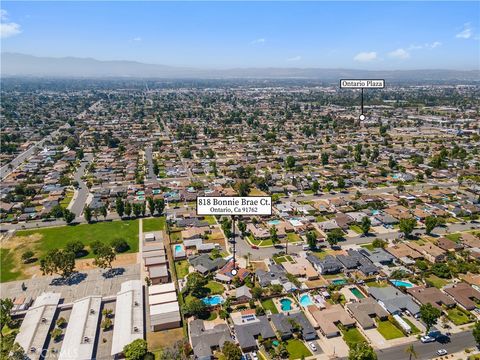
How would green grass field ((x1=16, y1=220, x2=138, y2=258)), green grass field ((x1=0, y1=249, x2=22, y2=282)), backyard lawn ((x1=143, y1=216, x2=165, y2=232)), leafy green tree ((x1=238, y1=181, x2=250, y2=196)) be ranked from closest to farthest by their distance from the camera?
green grass field ((x1=0, y1=249, x2=22, y2=282)) → green grass field ((x1=16, y1=220, x2=138, y2=258)) → backyard lawn ((x1=143, y1=216, x2=165, y2=232)) → leafy green tree ((x1=238, y1=181, x2=250, y2=196))

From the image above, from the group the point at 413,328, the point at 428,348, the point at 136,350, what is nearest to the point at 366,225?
the point at 413,328

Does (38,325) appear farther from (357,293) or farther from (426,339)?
(426,339)

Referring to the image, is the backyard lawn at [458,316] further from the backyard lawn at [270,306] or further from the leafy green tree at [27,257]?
the leafy green tree at [27,257]

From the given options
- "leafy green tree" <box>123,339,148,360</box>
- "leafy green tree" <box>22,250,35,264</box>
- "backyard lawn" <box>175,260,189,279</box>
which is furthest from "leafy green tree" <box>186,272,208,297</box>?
"leafy green tree" <box>22,250,35,264</box>

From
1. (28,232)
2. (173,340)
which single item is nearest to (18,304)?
(173,340)

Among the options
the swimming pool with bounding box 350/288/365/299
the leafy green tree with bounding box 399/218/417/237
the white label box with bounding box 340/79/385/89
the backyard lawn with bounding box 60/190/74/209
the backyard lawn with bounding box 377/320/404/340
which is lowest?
the backyard lawn with bounding box 377/320/404/340

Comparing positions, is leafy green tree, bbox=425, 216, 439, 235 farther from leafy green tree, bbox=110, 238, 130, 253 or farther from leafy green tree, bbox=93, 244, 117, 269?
leafy green tree, bbox=93, 244, 117, 269
